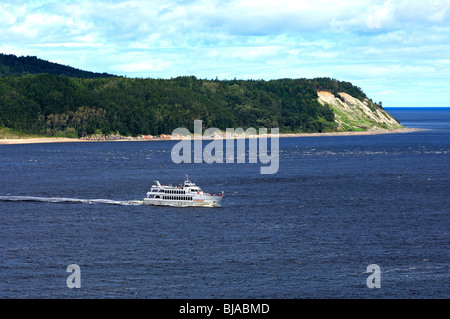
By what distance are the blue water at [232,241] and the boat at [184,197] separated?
7.46 feet

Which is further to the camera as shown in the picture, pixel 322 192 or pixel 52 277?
pixel 322 192

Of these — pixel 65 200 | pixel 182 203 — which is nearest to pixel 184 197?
pixel 182 203

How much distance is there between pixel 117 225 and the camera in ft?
327

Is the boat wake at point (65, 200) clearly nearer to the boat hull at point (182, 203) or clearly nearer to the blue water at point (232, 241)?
the blue water at point (232, 241)

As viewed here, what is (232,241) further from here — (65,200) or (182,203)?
(65,200)

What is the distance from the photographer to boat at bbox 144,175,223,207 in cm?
11819

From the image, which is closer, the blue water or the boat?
→ the blue water

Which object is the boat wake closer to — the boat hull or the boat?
the boat hull

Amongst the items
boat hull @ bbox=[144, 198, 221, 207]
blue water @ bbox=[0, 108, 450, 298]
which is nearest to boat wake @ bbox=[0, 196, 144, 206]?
blue water @ bbox=[0, 108, 450, 298]

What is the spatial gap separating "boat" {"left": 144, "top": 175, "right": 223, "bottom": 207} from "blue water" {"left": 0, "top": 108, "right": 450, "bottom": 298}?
2.27m

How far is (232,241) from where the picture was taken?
88.2 meters
